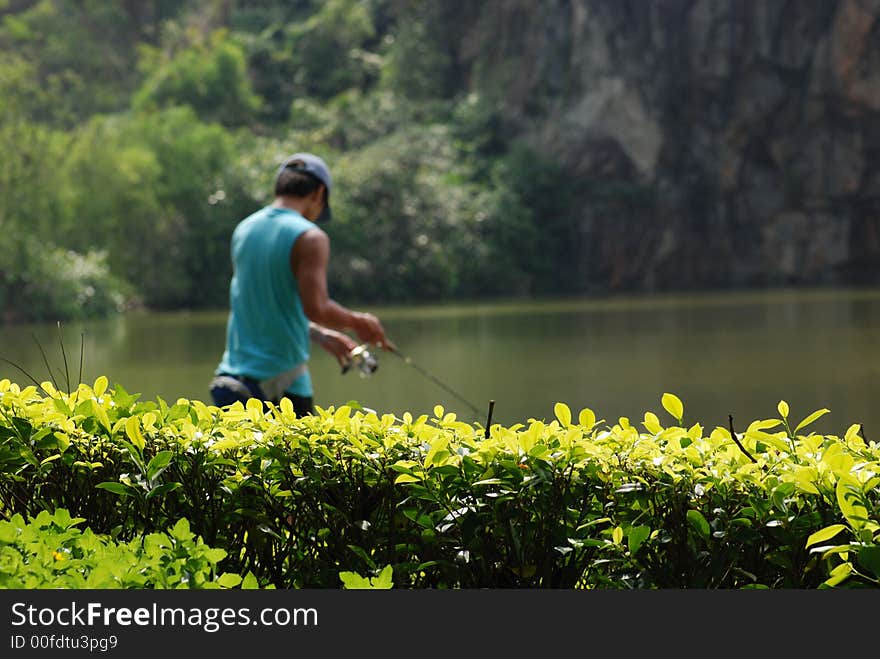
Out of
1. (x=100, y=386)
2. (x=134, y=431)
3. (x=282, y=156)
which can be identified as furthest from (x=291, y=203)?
(x=282, y=156)

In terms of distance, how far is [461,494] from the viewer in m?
2.98

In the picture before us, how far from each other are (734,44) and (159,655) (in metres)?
49.3

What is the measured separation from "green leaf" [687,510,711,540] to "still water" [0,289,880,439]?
3.93m

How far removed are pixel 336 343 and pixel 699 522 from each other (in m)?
3.12

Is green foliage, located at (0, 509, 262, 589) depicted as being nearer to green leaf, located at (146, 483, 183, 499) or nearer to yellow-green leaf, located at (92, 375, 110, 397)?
green leaf, located at (146, 483, 183, 499)

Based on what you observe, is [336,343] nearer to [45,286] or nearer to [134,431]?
[134,431]

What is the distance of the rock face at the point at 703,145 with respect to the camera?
4769 centimetres

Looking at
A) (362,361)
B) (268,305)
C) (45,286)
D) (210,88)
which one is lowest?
(45,286)

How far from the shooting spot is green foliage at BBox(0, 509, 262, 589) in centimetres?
256

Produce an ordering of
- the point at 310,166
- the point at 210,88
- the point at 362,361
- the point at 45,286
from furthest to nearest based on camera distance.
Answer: the point at 210,88, the point at 45,286, the point at 362,361, the point at 310,166

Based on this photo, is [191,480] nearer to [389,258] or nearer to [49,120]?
[389,258]

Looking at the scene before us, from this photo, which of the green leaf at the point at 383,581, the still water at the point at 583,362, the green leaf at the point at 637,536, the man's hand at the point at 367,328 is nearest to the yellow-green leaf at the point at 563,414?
the green leaf at the point at 637,536

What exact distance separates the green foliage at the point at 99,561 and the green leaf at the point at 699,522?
103 cm

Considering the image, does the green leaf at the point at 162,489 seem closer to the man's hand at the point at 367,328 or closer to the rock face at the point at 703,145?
the man's hand at the point at 367,328
